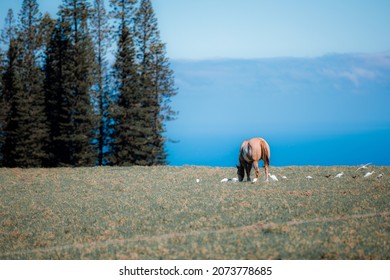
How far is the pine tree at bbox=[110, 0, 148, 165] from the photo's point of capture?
35.5 meters

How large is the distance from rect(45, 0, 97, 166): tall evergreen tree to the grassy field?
12563mm

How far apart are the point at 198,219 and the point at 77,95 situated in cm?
2437

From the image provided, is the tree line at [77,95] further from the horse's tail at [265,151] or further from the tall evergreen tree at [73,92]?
the horse's tail at [265,151]

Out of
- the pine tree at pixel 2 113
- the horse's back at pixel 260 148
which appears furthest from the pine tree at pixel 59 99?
the horse's back at pixel 260 148

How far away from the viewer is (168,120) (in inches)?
1550

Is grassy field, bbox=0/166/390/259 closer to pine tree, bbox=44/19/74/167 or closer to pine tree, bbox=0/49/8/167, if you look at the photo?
pine tree, bbox=44/19/74/167

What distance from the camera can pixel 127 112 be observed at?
116ft

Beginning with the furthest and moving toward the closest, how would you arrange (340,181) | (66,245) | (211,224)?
(340,181)
(211,224)
(66,245)

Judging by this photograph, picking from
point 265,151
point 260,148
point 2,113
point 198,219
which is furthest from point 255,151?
point 2,113

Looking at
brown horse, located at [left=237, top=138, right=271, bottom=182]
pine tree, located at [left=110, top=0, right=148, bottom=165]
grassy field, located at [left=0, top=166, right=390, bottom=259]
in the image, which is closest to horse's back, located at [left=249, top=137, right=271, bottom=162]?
brown horse, located at [left=237, top=138, right=271, bottom=182]
